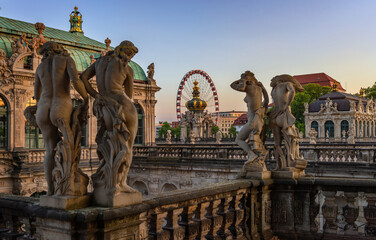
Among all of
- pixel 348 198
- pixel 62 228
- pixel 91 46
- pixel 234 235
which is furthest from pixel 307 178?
pixel 91 46

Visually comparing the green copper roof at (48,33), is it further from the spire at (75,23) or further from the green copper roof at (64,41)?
the spire at (75,23)

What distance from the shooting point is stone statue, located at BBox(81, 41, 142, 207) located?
4.62m

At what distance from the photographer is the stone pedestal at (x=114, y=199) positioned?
4.57 m

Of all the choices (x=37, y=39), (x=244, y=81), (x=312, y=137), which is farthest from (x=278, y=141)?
A: (x=312, y=137)

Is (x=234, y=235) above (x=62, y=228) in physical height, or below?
below

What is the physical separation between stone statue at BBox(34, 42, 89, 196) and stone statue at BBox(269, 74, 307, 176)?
4149 millimetres

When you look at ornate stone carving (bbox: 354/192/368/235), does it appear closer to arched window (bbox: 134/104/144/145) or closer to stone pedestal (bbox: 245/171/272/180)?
stone pedestal (bbox: 245/171/272/180)

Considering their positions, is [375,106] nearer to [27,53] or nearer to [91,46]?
[91,46]

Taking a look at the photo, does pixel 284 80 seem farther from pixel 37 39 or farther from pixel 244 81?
pixel 37 39

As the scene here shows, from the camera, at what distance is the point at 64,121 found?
4621 millimetres

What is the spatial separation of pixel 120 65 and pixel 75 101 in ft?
57.0

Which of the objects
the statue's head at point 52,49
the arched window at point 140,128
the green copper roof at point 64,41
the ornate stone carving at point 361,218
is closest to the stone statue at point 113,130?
the statue's head at point 52,49

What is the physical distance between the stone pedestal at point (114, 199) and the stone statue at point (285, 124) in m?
3.91

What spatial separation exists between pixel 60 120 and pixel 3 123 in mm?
17192
